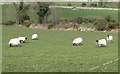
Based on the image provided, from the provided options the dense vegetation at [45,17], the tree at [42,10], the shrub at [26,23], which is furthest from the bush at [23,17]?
the shrub at [26,23]

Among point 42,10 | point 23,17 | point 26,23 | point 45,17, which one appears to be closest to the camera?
point 26,23

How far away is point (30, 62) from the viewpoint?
76.9ft

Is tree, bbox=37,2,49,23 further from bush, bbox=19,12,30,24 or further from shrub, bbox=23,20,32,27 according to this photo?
shrub, bbox=23,20,32,27

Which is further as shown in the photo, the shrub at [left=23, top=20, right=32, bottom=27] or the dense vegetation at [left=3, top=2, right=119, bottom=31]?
the shrub at [left=23, top=20, right=32, bottom=27]

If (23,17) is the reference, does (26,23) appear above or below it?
above

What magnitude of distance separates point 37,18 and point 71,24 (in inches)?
531

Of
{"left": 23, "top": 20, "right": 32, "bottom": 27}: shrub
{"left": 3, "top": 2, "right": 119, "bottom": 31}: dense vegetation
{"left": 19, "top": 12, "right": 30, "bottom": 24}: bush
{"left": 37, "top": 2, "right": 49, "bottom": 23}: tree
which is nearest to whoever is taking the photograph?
{"left": 3, "top": 2, "right": 119, "bottom": 31}: dense vegetation

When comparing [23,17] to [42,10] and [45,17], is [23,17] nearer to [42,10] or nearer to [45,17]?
[42,10]

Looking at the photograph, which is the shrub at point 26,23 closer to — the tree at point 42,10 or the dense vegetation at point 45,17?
the dense vegetation at point 45,17

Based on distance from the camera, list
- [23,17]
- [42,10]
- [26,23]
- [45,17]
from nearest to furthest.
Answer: [26,23], [45,17], [42,10], [23,17]

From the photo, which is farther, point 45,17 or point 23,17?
point 23,17

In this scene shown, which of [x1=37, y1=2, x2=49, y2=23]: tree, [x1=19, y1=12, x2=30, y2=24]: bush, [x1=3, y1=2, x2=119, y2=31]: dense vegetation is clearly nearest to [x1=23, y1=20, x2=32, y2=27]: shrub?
[x1=3, y1=2, x2=119, y2=31]: dense vegetation

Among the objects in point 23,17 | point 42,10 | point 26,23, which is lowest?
point 23,17

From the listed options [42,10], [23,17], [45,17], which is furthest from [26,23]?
[42,10]
